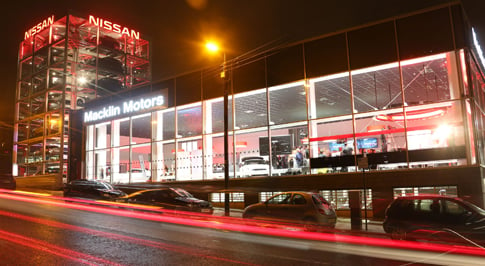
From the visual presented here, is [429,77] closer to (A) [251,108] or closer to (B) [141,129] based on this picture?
(A) [251,108]

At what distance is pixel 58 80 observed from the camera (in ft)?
137

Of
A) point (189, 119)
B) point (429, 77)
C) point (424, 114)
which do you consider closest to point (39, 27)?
point (189, 119)

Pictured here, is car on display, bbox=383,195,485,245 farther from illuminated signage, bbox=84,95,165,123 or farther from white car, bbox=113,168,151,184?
white car, bbox=113,168,151,184

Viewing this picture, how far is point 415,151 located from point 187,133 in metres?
17.0

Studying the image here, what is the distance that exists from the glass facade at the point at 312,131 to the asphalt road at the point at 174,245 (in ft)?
27.5

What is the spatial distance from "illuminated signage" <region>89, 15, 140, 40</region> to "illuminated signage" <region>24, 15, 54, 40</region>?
4.52 metres

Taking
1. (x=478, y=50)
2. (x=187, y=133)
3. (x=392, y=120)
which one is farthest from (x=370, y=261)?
(x=187, y=133)

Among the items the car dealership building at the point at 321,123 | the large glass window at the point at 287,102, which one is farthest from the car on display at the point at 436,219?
the large glass window at the point at 287,102

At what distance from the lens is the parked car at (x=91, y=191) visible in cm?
2070

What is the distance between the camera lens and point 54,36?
44.0m

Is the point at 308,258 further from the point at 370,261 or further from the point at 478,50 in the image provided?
the point at 478,50

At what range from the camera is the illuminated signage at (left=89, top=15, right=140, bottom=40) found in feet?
148

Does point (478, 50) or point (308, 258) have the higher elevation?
point (478, 50)

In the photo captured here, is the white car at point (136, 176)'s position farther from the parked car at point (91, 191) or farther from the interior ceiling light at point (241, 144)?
the interior ceiling light at point (241, 144)
